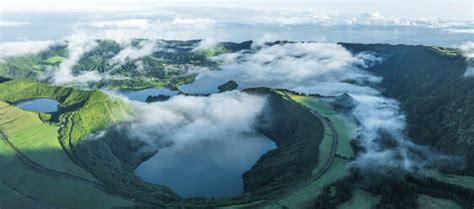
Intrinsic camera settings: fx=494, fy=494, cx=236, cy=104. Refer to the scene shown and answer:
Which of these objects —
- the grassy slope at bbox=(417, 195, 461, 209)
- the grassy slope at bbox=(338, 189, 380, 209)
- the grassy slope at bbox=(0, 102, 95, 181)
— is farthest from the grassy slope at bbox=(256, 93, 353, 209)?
the grassy slope at bbox=(0, 102, 95, 181)

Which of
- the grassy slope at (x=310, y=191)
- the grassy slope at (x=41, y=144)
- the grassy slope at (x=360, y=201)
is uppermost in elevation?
the grassy slope at (x=360, y=201)

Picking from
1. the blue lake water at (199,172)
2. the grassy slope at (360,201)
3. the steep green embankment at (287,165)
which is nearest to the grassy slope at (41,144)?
the blue lake water at (199,172)

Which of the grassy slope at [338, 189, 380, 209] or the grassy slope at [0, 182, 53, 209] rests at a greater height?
the grassy slope at [338, 189, 380, 209]

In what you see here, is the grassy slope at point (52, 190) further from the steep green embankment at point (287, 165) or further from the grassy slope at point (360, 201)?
the grassy slope at point (360, 201)

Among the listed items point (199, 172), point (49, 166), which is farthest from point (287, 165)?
point (49, 166)

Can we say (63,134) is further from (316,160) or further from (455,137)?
(455,137)

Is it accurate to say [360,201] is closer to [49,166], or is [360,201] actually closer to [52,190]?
[52,190]

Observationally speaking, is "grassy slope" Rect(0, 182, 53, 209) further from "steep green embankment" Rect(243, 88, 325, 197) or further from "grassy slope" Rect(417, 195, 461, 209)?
"grassy slope" Rect(417, 195, 461, 209)

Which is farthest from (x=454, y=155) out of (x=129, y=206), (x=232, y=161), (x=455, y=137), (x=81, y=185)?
(x=81, y=185)

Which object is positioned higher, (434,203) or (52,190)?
(434,203)

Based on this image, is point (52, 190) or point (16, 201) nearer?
point (16, 201)

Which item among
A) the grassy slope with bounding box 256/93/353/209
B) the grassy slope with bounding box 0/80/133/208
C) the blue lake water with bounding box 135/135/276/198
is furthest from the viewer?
the blue lake water with bounding box 135/135/276/198
